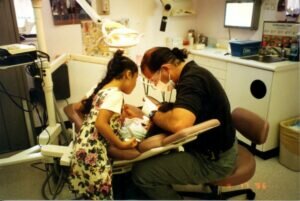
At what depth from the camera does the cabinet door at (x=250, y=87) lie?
2.35 m

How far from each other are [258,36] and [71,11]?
2043 millimetres

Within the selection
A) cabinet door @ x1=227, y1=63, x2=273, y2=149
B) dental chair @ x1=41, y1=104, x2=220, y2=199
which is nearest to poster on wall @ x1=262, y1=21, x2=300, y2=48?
cabinet door @ x1=227, y1=63, x2=273, y2=149

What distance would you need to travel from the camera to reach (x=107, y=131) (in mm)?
1430

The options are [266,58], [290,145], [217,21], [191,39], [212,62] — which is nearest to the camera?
[290,145]

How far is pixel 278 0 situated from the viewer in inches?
104

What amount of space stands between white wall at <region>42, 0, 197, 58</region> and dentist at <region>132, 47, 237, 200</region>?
1.60m

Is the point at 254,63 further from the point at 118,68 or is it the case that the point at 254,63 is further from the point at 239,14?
the point at 118,68

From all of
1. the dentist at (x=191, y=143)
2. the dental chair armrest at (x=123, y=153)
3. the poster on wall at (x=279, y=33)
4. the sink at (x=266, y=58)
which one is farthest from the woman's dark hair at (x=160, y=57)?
the poster on wall at (x=279, y=33)

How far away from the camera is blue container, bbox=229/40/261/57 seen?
267 centimetres

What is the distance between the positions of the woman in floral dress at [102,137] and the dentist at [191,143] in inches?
5.5

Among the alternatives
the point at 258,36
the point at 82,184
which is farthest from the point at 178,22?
the point at 82,184

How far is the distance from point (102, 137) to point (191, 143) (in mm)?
515

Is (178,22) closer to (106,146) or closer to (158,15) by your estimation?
(158,15)

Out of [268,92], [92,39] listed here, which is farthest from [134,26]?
[268,92]
